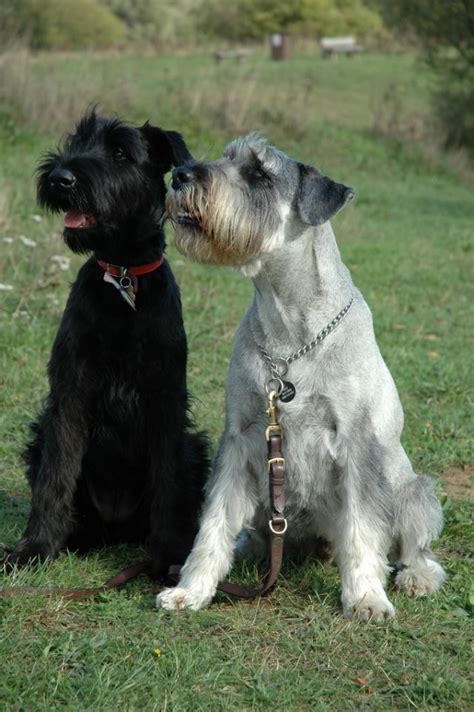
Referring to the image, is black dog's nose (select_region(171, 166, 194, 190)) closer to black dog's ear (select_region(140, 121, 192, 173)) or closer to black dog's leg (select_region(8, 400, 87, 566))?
black dog's ear (select_region(140, 121, 192, 173))

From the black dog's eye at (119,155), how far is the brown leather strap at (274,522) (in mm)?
1407

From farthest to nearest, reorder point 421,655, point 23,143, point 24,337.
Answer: point 23,143, point 24,337, point 421,655

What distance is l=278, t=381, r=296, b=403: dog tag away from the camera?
152 inches

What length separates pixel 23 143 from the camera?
1575 cm

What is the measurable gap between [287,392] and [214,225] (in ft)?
2.40

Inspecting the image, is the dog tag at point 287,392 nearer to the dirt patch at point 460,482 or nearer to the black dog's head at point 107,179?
the black dog's head at point 107,179

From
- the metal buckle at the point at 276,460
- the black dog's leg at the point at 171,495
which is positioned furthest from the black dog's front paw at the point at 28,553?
the metal buckle at the point at 276,460

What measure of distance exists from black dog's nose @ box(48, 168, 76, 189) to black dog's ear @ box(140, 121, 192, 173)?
497 millimetres

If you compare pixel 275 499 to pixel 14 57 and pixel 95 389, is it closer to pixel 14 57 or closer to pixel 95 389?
pixel 95 389

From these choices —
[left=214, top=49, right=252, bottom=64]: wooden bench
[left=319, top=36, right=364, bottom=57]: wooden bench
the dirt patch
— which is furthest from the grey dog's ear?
[left=319, top=36, right=364, bottom=57]: wooden bench

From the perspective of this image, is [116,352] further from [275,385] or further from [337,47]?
[337,47]

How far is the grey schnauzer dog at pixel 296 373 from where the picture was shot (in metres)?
3.81

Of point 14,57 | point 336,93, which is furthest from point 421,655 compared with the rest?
point 336,93

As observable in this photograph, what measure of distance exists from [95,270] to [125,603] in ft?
4.73
